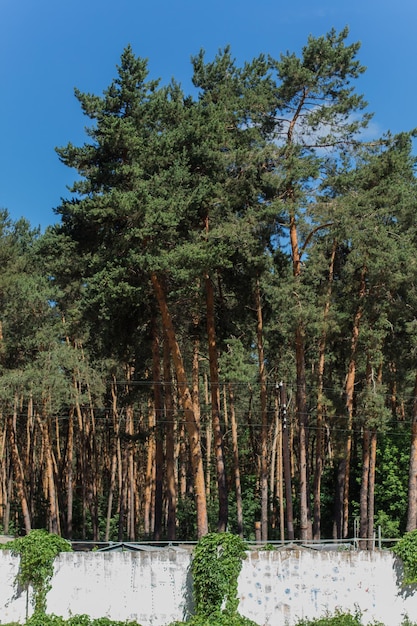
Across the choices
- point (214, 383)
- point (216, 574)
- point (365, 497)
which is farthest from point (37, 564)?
point (365, 497)

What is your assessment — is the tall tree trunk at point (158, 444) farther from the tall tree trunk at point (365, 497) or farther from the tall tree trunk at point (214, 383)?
the tall tree trunk at point (365, 497)

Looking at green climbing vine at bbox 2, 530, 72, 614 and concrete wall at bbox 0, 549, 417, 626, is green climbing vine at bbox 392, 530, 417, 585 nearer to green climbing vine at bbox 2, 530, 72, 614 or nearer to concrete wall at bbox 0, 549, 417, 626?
concrete wall at bbox 0, 549, 417, 626

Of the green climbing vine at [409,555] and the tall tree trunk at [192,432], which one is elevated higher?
the tall tree trunk at [192,432]

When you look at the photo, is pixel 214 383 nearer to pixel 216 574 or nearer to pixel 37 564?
pixel 37 564

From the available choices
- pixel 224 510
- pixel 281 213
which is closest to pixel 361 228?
pixel 281 213

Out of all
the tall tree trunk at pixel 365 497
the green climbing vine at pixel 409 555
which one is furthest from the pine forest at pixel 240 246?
the green climbing vine at pixel 409 555

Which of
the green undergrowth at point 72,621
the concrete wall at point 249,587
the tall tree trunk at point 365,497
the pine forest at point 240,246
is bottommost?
the green undergrowth at point 72,621

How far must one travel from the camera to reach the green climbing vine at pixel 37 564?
15.8 metres

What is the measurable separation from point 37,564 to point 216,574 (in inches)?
146

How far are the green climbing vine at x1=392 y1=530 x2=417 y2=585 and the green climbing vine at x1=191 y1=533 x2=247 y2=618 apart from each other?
11.1 feet

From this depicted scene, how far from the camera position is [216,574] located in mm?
15141

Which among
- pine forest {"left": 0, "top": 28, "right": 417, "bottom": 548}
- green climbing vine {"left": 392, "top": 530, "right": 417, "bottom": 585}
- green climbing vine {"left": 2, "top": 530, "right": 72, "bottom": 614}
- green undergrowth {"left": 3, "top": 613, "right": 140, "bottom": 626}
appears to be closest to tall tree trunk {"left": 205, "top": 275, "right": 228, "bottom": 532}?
pine forest {"left": 0, "top": 28, "right": 417, "bottom": 548}

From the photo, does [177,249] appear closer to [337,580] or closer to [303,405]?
[303,405]

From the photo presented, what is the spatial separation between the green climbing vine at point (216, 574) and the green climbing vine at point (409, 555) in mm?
3371
